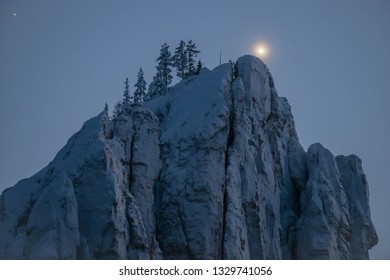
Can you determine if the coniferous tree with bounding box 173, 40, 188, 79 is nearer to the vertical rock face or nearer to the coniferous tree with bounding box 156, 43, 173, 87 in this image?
the coniferous tree with bounding box 156, 43, 173, 87

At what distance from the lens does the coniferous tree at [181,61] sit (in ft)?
229

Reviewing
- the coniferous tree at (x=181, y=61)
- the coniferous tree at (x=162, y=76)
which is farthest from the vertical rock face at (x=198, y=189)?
the coniferous tree at (x=181, y=61)

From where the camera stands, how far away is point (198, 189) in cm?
4312

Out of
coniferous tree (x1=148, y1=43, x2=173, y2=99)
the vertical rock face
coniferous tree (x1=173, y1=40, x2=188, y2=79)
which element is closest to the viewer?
the vertical rock face

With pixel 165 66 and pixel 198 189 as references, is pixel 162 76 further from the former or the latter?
pixel 198 189

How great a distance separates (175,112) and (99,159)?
39.7 feet

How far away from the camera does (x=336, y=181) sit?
53281 millimetres

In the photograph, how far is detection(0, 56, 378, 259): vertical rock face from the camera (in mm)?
37156

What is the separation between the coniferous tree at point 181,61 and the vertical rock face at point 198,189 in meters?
13.4

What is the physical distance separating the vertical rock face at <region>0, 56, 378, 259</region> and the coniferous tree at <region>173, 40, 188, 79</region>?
44.1ft

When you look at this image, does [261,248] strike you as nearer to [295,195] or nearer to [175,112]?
[295,195]

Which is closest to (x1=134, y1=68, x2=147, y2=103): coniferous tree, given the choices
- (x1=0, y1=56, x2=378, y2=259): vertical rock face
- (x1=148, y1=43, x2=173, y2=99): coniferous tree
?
(x1=148, y1=43, x2=173, y2=99): coniferous tree

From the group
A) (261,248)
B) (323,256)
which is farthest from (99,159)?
(323,256)

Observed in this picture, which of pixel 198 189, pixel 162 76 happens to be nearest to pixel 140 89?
pixel 162 76
